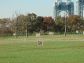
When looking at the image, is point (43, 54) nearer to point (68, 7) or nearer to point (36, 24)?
point (36, 24)

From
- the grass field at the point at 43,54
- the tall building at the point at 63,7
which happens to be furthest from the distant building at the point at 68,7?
the grass field at the point at 43,54

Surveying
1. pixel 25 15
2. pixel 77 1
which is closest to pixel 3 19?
→ pixel 25 15

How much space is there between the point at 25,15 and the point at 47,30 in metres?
13.0

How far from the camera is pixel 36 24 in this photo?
133250mm

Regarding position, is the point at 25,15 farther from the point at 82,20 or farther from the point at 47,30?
the point at 82,20

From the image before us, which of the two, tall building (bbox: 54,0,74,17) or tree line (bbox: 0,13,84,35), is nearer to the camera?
tree line (bbox: 0,13,84,35)

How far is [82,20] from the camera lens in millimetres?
140625

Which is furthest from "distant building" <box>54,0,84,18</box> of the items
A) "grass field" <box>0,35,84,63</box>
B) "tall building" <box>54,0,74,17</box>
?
"grass field" <box>0,35,84,63</box>

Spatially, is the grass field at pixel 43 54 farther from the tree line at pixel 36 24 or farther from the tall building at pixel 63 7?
the tall building at pixel 63 7

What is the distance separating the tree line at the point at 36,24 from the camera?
123331 mm

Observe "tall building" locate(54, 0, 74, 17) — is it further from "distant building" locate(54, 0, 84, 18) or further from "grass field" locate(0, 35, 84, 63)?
"grass field" locate(0, 35, 84, 63)

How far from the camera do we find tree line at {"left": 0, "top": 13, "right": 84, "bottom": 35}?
12333cm

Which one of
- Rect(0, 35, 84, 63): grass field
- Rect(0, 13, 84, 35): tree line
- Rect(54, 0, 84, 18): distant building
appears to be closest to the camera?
Rect(0, 35, 84, 63): grass field

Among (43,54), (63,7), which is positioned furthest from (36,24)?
(43,54)
